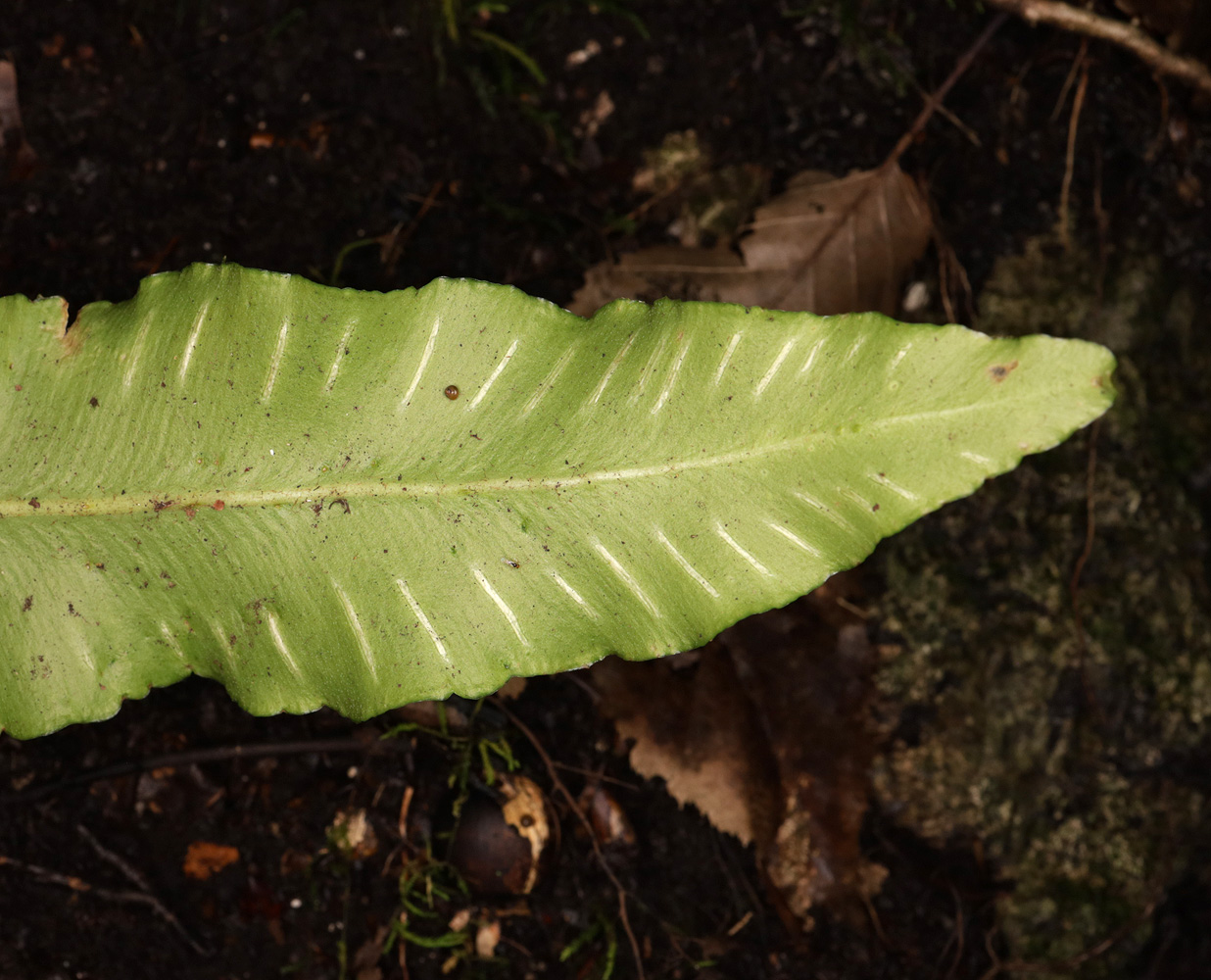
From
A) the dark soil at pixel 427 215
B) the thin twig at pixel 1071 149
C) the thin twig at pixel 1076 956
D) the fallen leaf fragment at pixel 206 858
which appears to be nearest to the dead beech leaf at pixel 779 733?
the dark soil at pixel 427 215

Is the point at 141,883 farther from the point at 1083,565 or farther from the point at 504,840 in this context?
the point at 1083,565

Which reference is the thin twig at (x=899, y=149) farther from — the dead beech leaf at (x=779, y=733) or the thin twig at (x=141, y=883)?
the thin twig at (x=141, y=883)

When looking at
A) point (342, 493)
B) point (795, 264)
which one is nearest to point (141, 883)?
point (342, 493)

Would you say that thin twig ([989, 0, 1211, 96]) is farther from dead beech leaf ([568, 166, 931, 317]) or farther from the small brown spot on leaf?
the small brown spot on leaf

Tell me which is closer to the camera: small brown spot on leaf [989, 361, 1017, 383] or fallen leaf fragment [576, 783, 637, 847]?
small brown spot on leaf [989, 361, 1017, 383]

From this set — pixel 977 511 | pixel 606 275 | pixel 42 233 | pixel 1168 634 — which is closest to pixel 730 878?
pixel 977 511

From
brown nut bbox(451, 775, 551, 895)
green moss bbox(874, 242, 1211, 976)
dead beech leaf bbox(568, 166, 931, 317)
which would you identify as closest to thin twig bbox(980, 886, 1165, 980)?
green moss bbox(874, 242, 1211, 976)

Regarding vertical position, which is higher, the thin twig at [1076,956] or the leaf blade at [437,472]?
the leaf blade at [437,472]
